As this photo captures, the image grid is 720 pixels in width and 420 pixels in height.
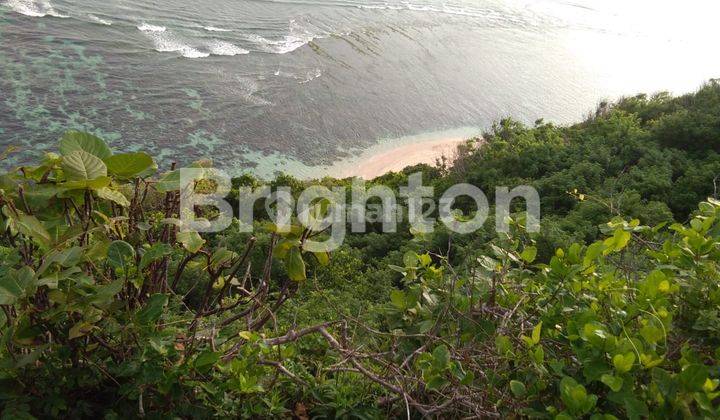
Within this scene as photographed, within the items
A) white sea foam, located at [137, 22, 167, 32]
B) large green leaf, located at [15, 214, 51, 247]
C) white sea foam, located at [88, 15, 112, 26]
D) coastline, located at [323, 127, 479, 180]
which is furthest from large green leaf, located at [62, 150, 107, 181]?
white sea foam, located at [88, 15, 112, 26]

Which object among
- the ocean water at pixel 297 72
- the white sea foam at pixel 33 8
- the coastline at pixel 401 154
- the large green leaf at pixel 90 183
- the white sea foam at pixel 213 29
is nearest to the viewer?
the large green leaf at pixel 90 183

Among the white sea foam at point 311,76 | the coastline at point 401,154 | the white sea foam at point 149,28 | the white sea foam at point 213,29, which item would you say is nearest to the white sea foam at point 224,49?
the white sea foam at point 213,29

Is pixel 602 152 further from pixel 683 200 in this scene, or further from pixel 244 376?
pixel 244 376

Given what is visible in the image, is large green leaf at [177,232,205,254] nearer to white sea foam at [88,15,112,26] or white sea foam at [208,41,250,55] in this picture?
white sea foam at [208,41,250,55]

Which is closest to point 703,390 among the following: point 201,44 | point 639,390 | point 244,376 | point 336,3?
point 639,390

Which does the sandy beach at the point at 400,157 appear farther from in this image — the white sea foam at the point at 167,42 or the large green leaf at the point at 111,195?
the large green leaf at the point at 111,195

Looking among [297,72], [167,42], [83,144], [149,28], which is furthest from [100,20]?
[83,144]

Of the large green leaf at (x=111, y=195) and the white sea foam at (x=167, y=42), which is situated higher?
the large green leaf at (x=111, y=195)

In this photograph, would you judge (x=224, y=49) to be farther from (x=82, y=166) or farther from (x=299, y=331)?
(x=82, y=166)
